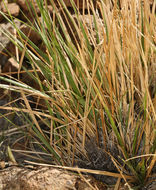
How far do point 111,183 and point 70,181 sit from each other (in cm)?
15

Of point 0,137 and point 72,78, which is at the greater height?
point 72,78

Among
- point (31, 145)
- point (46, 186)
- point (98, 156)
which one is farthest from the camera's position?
point (31, 145)

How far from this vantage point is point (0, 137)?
132 cm

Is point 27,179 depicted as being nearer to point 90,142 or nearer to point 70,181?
point 70,181

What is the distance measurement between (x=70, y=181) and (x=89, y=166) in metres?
0.15

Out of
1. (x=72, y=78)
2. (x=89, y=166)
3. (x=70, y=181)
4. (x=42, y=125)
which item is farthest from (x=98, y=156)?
(x=42, y=125)

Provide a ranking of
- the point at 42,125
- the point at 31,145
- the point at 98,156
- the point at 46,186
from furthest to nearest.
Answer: the point at 42,125, the point at 31,145, the point at 98,156, the point at 46,186

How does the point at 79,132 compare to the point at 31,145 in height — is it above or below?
above

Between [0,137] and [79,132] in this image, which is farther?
[0,137]

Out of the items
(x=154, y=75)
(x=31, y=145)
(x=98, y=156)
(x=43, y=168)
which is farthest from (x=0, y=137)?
(x=154, y=75)

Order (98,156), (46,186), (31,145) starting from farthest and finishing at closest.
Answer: (31,145), (98,156), (46,186)

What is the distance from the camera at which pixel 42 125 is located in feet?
4.64

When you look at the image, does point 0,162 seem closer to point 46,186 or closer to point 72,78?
point 46,186

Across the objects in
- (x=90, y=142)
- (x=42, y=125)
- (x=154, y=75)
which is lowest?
(x=42, y=125)
